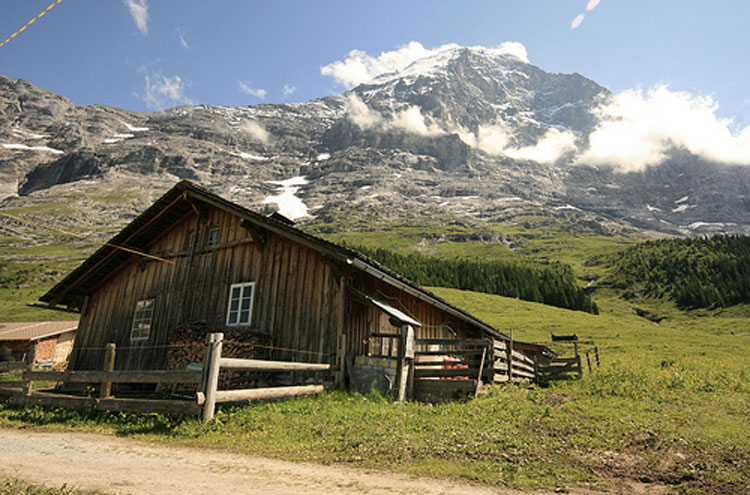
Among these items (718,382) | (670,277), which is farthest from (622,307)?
(718,382)

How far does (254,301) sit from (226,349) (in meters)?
2.34

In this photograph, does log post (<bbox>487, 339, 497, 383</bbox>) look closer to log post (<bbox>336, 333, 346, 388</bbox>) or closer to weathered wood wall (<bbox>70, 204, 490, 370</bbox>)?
weathered wood wall (<bbox>70, 204, 490, 370</bbox>)

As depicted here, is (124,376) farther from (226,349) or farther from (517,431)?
(517,431)

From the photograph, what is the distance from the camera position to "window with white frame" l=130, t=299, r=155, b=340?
20062 millimetres

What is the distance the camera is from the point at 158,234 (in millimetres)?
21672

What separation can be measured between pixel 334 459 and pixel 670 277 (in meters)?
131

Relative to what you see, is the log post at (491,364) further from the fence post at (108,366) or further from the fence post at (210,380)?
the fence post at (108,366)

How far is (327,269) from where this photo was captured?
15328mm

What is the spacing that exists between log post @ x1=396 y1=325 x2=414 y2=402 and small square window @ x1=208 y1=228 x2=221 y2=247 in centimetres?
1036

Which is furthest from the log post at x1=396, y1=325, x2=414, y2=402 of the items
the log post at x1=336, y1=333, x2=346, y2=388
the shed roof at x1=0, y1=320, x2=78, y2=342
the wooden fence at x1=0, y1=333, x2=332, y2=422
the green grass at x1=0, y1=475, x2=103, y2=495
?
the shed roof at x1=0, y1=320, x2=78, y2=342

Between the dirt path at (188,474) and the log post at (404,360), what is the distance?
18.8ft

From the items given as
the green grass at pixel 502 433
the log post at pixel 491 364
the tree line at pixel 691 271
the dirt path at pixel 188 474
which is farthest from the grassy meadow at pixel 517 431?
the tree line at pixel 691 271

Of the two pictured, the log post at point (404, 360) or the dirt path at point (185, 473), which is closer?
the dirt path at point (185, 473)

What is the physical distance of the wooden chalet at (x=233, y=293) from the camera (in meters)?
15.1
